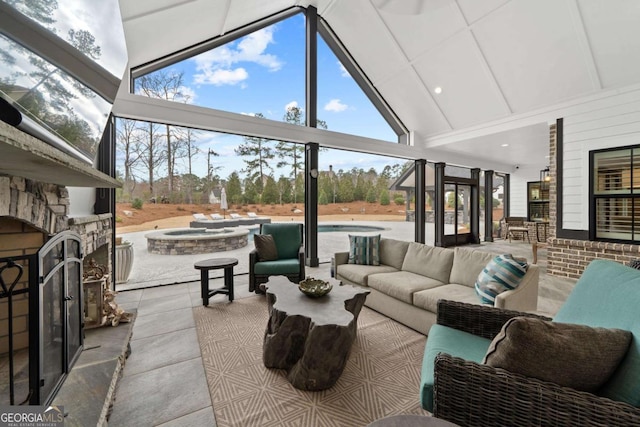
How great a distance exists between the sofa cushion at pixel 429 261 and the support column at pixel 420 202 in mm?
3643

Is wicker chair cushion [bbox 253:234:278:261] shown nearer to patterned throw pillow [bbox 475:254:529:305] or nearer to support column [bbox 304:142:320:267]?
support column [bbox 304:142:320:267]

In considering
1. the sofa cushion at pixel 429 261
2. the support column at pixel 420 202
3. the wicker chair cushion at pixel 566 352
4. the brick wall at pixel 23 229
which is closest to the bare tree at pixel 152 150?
the brick wall at pixel 23 229

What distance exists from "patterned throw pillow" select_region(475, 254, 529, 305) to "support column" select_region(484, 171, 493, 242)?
25.5ft

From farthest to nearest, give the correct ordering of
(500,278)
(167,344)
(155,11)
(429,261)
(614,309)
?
(429,261)
(155,11)
(167,344)
(500,278)
(614,309)

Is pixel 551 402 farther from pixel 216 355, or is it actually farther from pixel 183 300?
pixel 183 300

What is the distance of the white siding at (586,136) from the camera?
4020 mm

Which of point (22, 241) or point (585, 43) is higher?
point (585, 43)

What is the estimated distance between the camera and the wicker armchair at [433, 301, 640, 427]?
0.87 metres

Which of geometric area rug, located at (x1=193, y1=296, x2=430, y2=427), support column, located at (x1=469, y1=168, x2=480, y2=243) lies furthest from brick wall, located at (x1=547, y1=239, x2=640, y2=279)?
geometric area rug, located at (x1=193, y1=296, x2=430, y2=427)

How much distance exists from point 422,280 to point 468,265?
500 millimetres

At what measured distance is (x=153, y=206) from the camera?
4293 millimetres

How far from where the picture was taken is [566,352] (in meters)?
0.97

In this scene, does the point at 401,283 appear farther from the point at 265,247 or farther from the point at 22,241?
the point at 22,241

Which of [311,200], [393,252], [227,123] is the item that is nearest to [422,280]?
[393,252]
